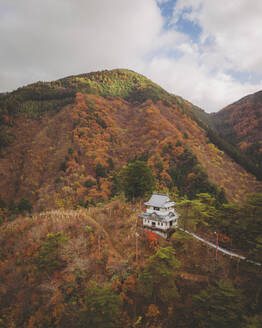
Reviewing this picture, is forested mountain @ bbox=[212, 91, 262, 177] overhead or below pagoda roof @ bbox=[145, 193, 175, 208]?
overhead

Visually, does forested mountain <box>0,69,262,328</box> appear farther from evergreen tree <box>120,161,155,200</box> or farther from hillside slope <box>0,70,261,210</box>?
hillside slope <box>0,70,261,210</box>

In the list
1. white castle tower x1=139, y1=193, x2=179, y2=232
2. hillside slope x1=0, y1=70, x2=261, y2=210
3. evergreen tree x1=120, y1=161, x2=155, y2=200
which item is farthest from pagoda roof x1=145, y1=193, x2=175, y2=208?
hillside slope x1=0, y1=70, x2=261, y2=210

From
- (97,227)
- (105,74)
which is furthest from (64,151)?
(105,74)

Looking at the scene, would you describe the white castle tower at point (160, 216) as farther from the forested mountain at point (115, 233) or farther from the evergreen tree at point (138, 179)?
the evergreen tree at point (138, 179)

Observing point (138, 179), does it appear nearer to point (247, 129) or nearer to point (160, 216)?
point (160, 216)

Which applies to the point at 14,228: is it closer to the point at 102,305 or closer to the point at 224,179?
the point at 102,305

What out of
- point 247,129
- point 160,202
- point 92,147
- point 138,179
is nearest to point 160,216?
point 160,202

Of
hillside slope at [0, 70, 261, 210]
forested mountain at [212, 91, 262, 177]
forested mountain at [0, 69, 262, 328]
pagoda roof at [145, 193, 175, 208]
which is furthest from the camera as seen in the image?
forested mountain at [212, 91, 262, 177]
